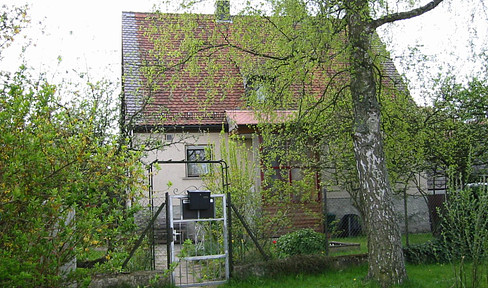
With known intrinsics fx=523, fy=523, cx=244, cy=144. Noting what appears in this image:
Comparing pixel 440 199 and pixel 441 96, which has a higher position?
pixel 441 96

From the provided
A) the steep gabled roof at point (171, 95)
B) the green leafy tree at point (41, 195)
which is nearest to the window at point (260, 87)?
the steep gabled roof at point (171, 95)

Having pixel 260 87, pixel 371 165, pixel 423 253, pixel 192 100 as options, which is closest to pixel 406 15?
pixel 371 165

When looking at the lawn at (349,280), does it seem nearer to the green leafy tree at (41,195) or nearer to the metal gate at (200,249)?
the metal gate at (200,249)

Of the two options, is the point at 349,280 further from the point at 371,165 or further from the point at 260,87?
the point at 260,87

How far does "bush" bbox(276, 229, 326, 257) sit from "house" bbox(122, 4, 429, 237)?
23.9 inches

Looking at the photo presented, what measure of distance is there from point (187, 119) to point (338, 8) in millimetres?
10356

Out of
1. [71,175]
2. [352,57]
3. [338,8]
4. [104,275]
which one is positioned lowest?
[104,275]

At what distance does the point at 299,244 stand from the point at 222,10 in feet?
16.5

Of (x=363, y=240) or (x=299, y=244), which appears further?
(x=363, y=240)

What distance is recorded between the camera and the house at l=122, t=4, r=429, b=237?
10055 millimetres

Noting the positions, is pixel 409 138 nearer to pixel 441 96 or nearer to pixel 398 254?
pixel 441 96

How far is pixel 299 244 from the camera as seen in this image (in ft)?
36.2

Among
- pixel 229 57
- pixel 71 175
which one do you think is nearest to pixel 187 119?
pixel 229 57

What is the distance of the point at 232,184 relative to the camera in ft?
37.5
